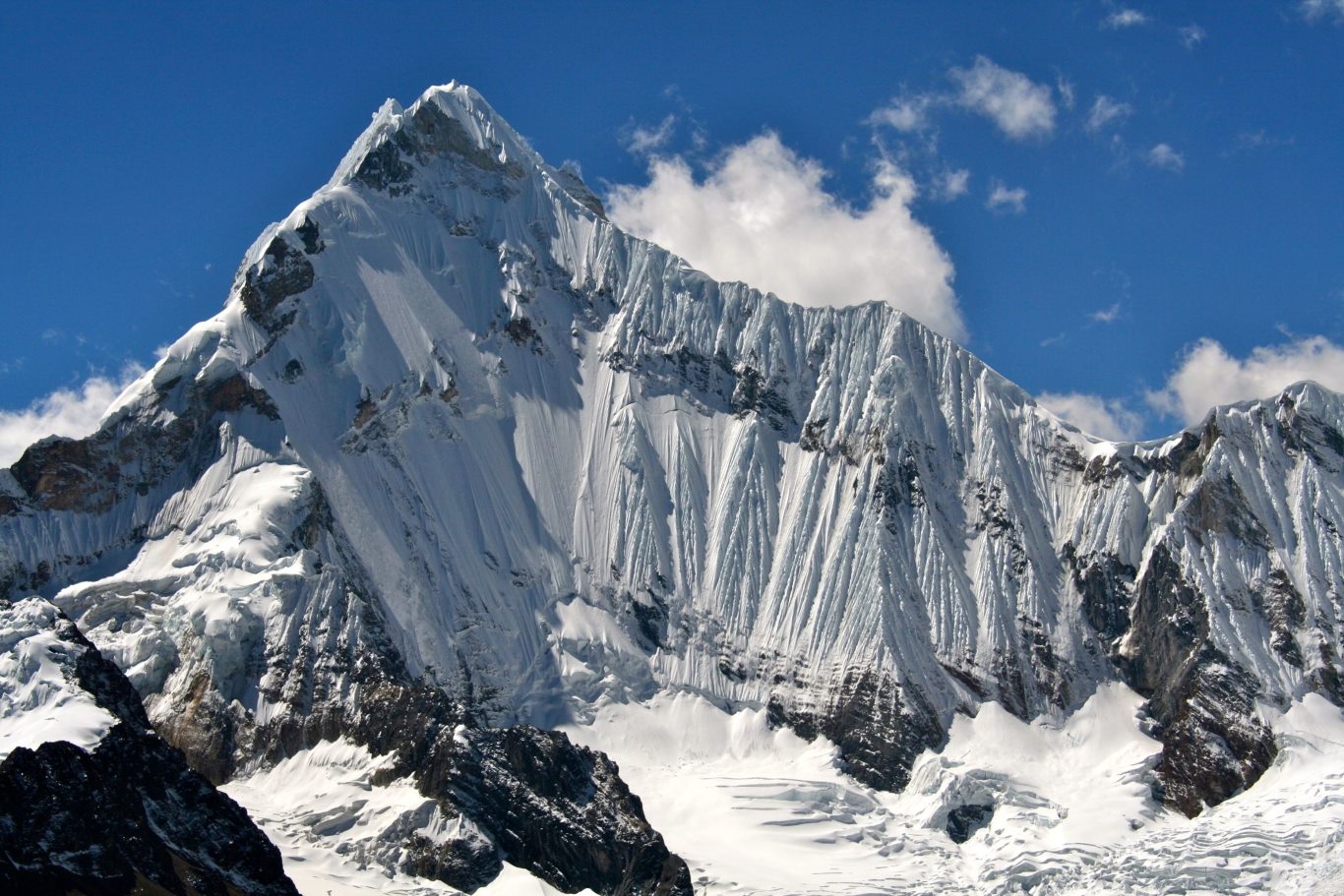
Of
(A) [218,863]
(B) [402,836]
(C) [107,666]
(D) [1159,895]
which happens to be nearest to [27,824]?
(A) [218,863]

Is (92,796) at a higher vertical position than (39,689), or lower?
lower

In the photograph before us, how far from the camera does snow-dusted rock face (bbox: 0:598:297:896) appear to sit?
156 meters

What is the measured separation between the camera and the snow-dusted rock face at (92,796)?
511ft

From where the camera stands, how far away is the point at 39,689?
585ft

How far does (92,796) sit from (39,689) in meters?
19.3

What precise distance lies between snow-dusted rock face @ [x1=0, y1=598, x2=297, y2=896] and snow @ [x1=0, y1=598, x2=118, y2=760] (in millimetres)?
107

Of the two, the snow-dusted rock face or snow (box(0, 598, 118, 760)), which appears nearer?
the snow-dusted rock face

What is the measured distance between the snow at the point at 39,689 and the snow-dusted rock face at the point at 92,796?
107 mm

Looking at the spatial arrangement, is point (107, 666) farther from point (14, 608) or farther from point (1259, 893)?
point (1259, 893)

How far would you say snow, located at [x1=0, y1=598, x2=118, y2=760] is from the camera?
561ft

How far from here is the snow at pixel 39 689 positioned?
561 feet

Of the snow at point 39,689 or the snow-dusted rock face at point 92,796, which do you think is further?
the snow at point 39,689

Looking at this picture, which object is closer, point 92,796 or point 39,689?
point 92,796

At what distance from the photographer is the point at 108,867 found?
157 metres
